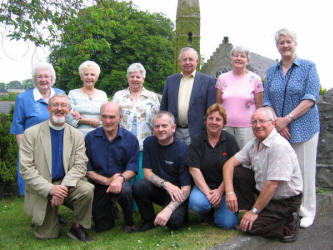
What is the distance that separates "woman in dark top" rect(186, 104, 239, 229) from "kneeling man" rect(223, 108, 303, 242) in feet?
0.65

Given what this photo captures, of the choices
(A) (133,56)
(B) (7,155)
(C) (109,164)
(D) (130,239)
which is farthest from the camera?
(A) (133,56)

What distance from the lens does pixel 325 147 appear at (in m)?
5.91

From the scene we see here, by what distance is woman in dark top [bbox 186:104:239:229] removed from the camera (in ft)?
13.0

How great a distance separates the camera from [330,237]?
3906 mm

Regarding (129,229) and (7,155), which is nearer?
(129,229)

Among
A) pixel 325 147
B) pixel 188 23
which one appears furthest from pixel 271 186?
pixel 188 23

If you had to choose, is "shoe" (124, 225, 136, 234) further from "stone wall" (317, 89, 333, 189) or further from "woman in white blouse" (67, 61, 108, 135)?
"stone wall" (317, 89, 333, 189)

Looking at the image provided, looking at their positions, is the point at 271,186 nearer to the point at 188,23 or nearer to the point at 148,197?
the point at 148,197

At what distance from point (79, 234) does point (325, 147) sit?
170 inches

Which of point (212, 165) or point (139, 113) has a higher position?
point (139, 113)

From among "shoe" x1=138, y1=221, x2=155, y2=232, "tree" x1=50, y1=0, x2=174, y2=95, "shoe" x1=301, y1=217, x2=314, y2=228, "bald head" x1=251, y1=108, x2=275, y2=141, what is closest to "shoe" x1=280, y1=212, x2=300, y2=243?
"shoe" x1=301, y1=217, x2=314, y2=228

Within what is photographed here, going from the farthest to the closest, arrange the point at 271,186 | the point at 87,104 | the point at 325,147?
the point at 325,147 → the point at 87,104 → the point at 271,186

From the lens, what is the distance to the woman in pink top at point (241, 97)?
179 inches

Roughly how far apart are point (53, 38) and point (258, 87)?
421 cm
